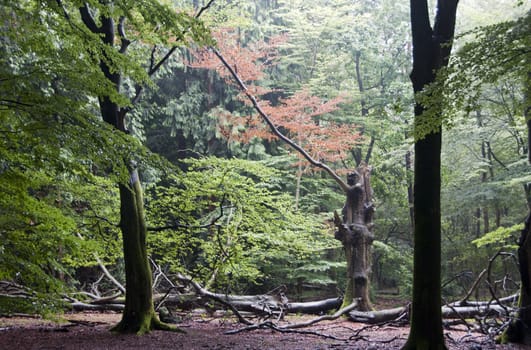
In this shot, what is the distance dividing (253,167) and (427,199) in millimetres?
4083

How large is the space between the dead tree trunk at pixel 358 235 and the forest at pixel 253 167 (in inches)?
1.7

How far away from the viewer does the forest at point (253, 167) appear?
3.85 meters

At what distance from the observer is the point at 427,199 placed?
14.6 ft

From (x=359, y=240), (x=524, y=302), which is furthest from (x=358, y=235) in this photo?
(x=524, y=302)

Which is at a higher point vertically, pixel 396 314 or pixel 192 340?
pixel 396 314

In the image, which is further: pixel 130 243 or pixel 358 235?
pixel 358 235

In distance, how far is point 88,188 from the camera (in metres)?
7.28

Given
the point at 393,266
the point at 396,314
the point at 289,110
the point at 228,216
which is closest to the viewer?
the point at 396,314

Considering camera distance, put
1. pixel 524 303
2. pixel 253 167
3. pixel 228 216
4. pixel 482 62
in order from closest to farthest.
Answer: pixel 482 62
pixel 524 303
pixel 253 167
pixel 228 216

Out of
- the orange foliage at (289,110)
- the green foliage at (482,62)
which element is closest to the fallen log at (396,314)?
the green foliage at (482,62)

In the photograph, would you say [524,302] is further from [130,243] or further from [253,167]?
[130,243]

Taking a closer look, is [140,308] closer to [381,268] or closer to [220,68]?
[220,68]

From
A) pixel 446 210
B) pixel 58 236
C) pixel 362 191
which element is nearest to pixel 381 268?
pixel 446 210

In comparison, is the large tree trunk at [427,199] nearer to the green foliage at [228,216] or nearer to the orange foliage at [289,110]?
the green foliage at [228,216]
